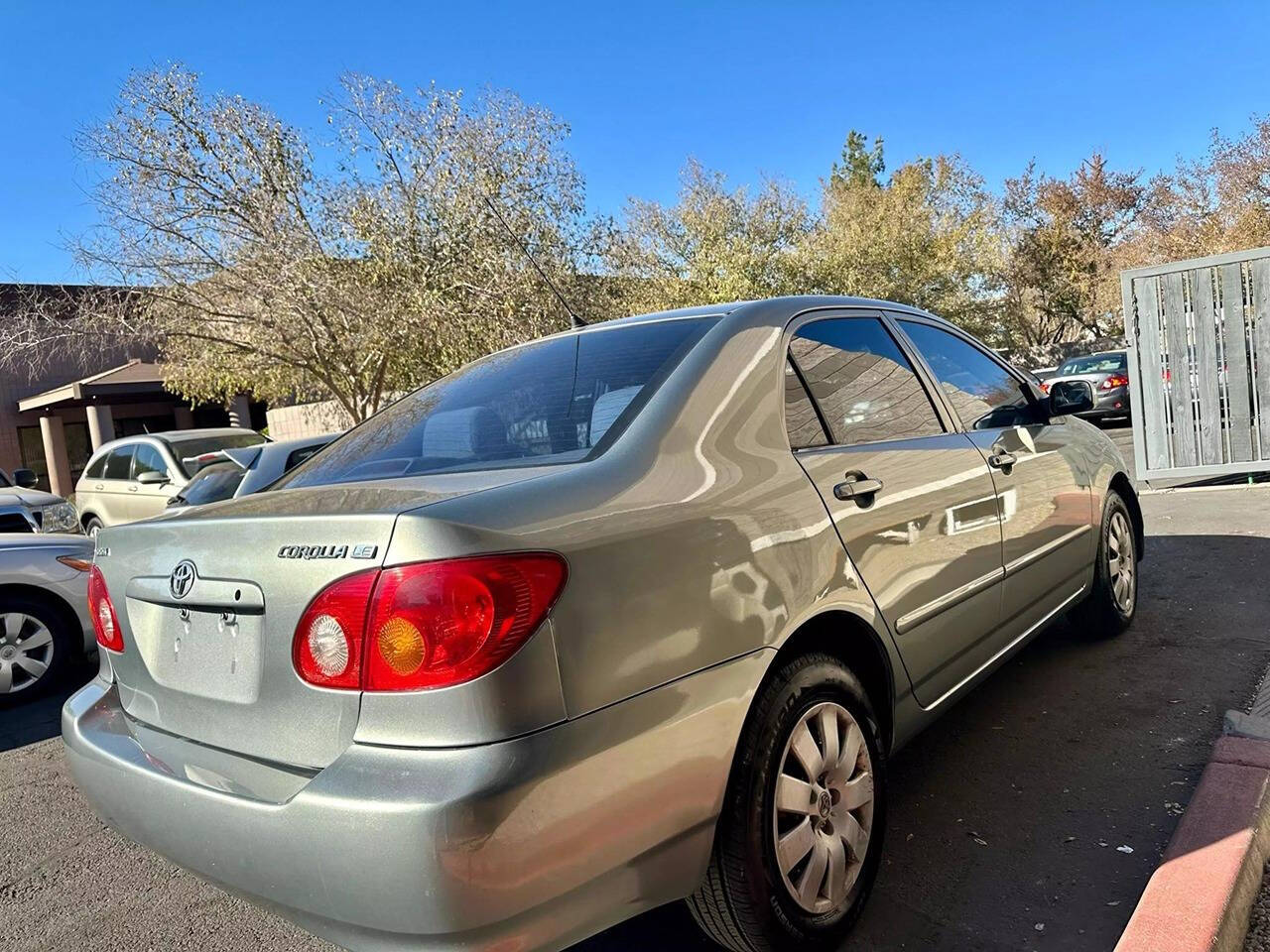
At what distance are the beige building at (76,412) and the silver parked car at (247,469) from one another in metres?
15.0

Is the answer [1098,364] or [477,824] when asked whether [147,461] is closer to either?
[477,824]

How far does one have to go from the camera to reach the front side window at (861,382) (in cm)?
262

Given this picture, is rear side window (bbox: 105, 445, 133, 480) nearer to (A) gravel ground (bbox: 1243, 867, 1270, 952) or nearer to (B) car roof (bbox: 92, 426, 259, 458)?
(B) car roof (bbox: 92, 426, 259, 458)

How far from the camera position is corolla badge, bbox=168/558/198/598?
193cm

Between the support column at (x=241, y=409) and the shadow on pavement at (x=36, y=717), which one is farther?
the support column at (x=241, y=409)

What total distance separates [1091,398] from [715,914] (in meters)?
3.01

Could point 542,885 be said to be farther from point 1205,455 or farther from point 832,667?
point 1205,455

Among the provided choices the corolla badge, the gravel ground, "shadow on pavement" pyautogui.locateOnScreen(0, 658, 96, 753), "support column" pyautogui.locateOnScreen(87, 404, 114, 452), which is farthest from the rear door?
"support column" pyautogui.locateOnScreen(87, 404, 114, 452)

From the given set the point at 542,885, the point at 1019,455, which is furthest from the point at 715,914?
the point at 1019,455

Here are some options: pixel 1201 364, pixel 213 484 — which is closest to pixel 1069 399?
pixel 1201 364

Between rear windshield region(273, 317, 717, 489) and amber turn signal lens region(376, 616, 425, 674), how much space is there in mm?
561

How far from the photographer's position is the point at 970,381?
3.58 m

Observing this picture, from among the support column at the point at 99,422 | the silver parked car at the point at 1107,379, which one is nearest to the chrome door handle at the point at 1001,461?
the silver parked car at the point at 1107,379

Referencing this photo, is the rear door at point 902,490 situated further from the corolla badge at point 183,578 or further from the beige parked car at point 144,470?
the beige parked car at point 144,470
